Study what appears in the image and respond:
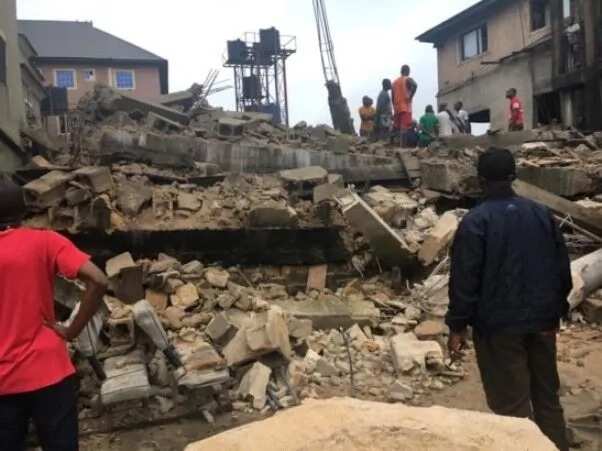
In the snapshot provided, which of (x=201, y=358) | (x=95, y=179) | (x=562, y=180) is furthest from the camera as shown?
(x=562, y=180)

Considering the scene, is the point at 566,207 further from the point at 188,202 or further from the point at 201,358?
the point at 201,358

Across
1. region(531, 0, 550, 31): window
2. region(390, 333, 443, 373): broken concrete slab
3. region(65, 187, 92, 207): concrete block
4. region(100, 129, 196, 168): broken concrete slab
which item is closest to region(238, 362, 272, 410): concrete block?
region(390, 333, 443, 373): broken concrete slab

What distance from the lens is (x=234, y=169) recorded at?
383 inches

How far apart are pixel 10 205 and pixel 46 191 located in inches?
180

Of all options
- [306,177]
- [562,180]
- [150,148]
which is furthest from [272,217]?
[562,180]

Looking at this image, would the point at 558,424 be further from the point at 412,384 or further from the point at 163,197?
the point at 163,197

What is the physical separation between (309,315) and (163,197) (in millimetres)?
2548

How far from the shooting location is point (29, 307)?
2543 millimetres

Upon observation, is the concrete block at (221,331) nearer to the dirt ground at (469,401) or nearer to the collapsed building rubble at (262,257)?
the collapsed building rubble at (262,257)

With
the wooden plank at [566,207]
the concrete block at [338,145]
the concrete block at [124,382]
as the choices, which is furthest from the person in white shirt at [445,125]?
the concrete block at [124,382]

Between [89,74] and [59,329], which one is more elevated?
[89,74]

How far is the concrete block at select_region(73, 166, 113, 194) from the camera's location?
707cm

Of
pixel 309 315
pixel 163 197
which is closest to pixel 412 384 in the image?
pixel 309 315

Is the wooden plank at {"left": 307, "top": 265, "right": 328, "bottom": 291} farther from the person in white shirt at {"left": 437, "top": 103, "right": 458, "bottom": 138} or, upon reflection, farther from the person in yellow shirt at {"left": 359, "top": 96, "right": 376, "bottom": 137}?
the person in yellow shirt at {"left": 359, "top": 96, "right": 376, "bottom": 137}
